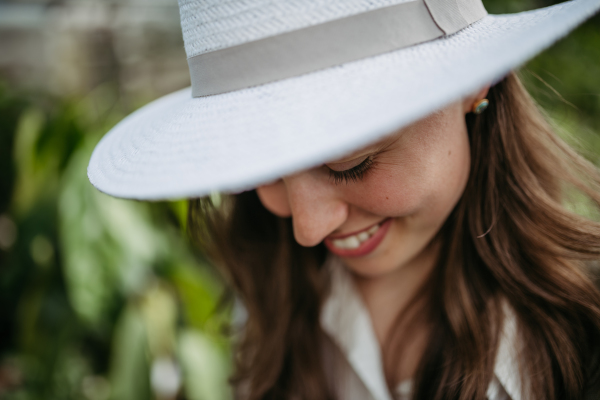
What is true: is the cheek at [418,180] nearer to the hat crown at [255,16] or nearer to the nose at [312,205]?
the nose at [312,205]

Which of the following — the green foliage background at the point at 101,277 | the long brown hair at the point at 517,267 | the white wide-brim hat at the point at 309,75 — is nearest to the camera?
the white wide-brim hat at the point at 309,75

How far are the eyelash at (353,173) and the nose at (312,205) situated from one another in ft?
0.06

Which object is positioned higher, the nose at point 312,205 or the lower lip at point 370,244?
the nose at point 312,205

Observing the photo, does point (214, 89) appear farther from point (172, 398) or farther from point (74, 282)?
point (172, 398)

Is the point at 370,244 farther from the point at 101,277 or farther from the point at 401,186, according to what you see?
the point at 101,277

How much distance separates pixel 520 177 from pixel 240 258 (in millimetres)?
751

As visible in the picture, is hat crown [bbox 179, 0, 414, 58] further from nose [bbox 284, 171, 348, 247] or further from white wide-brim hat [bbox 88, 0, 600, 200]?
nose [bbox 284, 171, 348, 247]

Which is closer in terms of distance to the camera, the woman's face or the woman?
the woman

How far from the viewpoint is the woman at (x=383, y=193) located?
17.4 inches

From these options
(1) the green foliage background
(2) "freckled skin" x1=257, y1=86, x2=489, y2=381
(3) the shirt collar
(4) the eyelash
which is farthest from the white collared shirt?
(1) the green foliage background

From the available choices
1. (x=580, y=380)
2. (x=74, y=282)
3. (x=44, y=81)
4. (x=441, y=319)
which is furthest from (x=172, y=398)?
(x=44, y=81)

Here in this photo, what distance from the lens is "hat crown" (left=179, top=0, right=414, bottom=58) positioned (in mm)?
464

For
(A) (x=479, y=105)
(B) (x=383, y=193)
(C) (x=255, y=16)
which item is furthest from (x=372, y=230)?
(C) (x=255, y=16)

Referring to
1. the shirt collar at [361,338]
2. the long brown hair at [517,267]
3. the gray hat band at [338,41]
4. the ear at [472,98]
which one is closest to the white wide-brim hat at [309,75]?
the gray hat band at [338,41]
